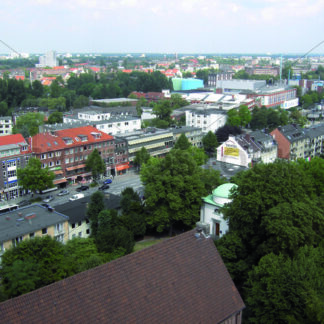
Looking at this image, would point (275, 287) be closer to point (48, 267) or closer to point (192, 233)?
point (192, 233)

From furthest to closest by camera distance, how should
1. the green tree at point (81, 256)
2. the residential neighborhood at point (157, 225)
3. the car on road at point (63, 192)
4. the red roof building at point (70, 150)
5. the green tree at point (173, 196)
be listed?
the red roof building at point (70, 150) → the car on road at point (63, 192) → the green tree at point (173, 196) → the green tree at point (81, 256) → the residential neighborhood at point (157, 225)

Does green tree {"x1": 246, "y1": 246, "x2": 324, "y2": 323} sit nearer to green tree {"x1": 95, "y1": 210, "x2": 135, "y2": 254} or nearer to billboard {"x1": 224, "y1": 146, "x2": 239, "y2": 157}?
green tree {"x1": 95, "y1": 210, "x2": 135, "y2": 254}

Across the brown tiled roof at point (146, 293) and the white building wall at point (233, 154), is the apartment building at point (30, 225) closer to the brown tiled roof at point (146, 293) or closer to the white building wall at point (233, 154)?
the brown tiled roof at point (146, 293)

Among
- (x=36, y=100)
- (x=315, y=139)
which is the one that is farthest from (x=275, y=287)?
(x=36, y=100)

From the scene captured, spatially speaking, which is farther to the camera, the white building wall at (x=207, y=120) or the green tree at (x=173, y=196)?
the white building wall at (x=207, y=120)

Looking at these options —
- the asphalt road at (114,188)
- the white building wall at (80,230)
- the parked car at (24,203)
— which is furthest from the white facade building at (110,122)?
the white building wall at (80,230)

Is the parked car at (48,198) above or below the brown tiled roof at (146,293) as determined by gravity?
below

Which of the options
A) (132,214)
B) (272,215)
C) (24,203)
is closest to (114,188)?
(24,203)
